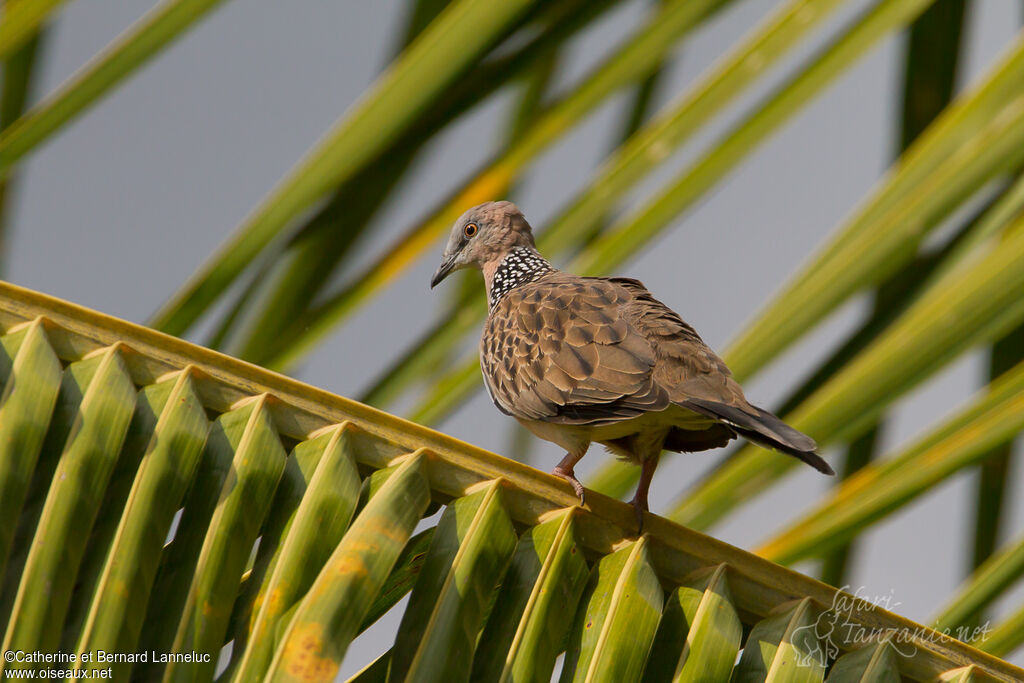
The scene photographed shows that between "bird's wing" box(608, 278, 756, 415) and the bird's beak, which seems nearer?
"bird's wing" box(608, 278, 756, 415)

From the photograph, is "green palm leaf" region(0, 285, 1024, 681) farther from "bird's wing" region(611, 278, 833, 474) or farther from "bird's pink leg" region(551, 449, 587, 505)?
"bird's pink leg" region(551, 449, 587, 505)

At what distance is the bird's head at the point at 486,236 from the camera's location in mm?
4996

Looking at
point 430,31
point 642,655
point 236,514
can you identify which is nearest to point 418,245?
point 430,31

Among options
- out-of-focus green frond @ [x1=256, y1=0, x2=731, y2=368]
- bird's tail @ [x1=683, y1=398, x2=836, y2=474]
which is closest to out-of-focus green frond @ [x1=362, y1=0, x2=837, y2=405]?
out-of-focus green frond @ [x1=256, y1=0, x2=731, y2=368]

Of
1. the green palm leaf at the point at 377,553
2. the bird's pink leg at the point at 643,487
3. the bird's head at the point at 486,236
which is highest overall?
the bird's head at the point at 486,236

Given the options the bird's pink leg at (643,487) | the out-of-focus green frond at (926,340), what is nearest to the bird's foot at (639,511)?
the bird's pink leg at (643,487)

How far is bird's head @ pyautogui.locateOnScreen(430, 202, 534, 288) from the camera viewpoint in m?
5.00

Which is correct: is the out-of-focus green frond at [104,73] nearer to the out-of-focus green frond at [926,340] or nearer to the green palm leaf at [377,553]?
the green palm leaf at [377,553]

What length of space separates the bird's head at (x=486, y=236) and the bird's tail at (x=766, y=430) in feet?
6.63

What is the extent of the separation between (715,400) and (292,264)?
1331 mm

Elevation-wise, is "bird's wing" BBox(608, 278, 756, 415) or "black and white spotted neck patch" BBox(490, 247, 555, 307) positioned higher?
"black and white spotted neck patch" BBox(490, 247, 555, 307)

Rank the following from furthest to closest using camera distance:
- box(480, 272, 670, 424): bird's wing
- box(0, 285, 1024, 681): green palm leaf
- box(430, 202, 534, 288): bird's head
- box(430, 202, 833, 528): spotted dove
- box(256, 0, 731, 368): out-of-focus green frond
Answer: box(430, 202, 534, 288): bird's head
box(480, 272, 670, 424): bird's wing
box(430, 202, 833, 528): spotted dove
box(256, 0, 731, 368): out-of-focus green frond
box(0, 285, 1024, 681): green palm leaf

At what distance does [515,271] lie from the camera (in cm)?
471

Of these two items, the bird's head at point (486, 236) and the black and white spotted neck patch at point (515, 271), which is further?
the bird's head at point (486, 236)
